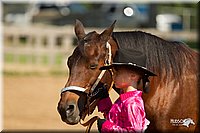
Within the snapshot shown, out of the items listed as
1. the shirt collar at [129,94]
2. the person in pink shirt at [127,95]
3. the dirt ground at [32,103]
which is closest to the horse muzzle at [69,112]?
the person in pink shirt at [127,95]

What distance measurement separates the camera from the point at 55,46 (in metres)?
18.5

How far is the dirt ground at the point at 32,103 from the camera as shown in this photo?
8957mm

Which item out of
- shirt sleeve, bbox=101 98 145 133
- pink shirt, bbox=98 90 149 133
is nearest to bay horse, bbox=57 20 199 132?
pink shirt, bbox=98 90 149 133

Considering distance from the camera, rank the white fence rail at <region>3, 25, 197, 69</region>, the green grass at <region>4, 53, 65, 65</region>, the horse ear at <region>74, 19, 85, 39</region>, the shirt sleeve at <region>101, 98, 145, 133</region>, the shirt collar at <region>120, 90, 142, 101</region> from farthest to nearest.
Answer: the white fence rail at <region>3, 25, 197, 69</region> < the green grass at <region>4, 53, 65, 65</region> < the horse ear at <region>74, 19, 85, 39</region> < the shirt collar at <region>120, 90, 142, 101</region> < the shirt sleeve at <region>101, 98, 145, 133</region>

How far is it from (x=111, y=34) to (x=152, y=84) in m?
0.45

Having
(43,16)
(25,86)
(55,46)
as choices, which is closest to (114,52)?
(25,86)

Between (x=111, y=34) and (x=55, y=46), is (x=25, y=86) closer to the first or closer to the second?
(x=55, y=46)

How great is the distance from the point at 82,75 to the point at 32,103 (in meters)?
7.87

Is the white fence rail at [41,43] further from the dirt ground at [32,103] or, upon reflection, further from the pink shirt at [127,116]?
the pink shirt at [127,116]

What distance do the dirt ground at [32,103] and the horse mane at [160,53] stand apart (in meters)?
3.97

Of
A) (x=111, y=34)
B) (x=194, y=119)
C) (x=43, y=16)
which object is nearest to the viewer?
(x=111, y=34)

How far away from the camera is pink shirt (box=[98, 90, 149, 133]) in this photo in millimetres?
3338

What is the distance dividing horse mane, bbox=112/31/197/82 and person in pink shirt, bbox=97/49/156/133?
0.18m

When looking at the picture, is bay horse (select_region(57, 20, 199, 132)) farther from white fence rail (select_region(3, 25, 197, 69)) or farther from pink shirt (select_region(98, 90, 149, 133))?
white fence rail (select_region(3, 25, 197, 69))
